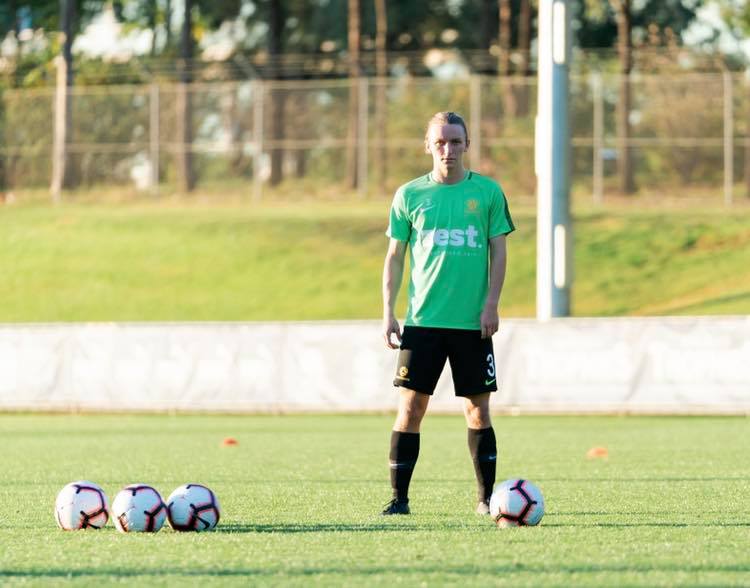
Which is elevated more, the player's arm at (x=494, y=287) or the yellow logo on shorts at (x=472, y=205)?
the yellow logo on shorts at (x=472, y=205)

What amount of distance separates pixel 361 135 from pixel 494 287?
28.2m

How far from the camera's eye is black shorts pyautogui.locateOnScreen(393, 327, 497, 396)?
7.79 m

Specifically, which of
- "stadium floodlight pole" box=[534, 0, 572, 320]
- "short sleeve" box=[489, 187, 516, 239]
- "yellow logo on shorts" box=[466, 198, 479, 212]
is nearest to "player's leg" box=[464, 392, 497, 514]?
"short sleeve" box=[489, 187, 516, 239]

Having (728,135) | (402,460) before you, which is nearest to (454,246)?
(402,460)

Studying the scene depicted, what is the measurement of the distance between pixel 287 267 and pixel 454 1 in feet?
66.3

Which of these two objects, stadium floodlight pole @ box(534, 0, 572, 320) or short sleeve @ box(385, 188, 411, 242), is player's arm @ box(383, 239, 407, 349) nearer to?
short sleeve @ box(385, 188, 411, 242)

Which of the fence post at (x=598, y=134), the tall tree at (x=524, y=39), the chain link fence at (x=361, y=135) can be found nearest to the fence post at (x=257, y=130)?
the chain link fence at (x=361, y=135)

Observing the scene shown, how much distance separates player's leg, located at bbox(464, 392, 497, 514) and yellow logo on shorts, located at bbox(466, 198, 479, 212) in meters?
0.96

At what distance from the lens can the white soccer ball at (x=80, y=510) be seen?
23.5ft

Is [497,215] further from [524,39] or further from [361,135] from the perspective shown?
[524,39]

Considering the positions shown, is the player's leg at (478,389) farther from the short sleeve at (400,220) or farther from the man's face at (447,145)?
the man's face at (447,145)

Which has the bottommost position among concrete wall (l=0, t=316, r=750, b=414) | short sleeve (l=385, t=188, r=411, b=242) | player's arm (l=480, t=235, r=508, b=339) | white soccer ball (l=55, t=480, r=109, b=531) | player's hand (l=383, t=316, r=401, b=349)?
concrete wall (l=0, t=316, r=750, b=414)

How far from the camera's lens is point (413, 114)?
1410 inches

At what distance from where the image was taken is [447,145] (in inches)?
306
